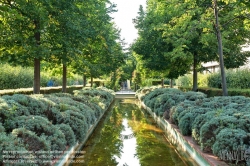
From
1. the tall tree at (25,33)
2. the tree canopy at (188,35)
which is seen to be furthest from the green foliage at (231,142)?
the tree canopy at (188,35)

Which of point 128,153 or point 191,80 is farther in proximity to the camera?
point 191,80

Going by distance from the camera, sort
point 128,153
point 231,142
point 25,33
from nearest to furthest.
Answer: point 231,142 < point 128,153 < point 25,33

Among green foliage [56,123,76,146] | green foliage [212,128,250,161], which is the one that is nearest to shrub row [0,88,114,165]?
green foliage [56,123,76,146]

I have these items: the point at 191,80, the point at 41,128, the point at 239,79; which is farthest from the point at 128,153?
the point at 191,80

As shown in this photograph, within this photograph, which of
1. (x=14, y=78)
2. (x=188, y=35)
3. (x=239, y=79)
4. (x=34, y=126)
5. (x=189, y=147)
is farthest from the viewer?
(x=14, y=78)

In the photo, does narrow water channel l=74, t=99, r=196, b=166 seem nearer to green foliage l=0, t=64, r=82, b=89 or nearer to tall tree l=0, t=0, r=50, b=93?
tall tree l=0, t=0, r=50, b=93

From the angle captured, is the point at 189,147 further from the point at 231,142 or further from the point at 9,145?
the point at 9,145

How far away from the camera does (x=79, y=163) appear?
668cm

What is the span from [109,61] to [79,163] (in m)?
17.0

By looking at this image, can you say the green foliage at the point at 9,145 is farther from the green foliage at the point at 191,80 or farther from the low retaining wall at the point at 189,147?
the green foliage at the point at 191,80

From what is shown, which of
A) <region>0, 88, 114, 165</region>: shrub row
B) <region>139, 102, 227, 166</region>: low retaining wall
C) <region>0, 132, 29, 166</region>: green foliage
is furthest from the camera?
<region>139, 102, 227, 166</region>: low retaining wall

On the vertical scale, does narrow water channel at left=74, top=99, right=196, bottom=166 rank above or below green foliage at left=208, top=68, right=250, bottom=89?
below

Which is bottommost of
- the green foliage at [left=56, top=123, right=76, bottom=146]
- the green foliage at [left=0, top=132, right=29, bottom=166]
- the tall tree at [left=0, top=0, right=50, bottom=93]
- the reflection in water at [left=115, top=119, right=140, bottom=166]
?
the reflection in water at [left=115, top=119, right=140, bottom=166]

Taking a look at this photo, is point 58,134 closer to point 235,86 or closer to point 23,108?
point 23,108
